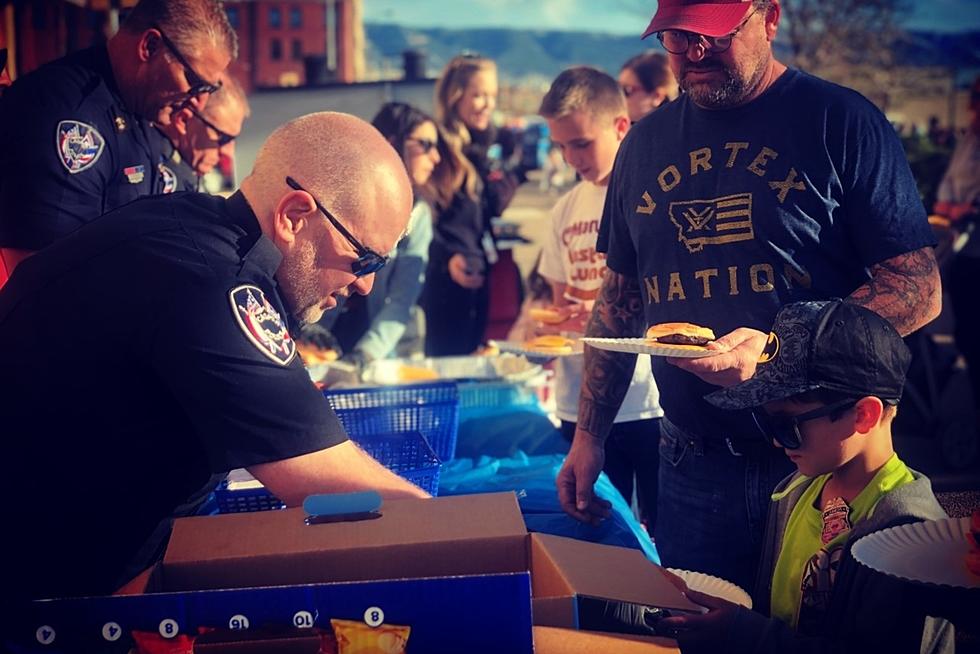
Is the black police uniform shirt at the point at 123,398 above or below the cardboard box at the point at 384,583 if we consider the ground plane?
above

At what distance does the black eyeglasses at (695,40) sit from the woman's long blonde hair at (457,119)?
3.23 meters

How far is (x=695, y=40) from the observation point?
2605 millimetres

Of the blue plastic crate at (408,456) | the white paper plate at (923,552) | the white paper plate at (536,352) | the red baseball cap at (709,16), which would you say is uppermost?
the red baseball cap at (709,16)

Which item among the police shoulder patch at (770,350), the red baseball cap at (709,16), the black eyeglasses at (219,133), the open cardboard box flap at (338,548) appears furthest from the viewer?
the black eyeglasses at (219,133)

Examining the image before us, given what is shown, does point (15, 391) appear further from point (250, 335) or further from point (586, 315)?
point (586, 315)

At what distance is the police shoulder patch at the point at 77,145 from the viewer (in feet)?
11.0

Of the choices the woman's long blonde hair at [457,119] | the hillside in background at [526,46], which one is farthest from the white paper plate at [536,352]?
the hillside in background at [526,46]

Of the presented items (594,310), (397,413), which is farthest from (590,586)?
(397,413)

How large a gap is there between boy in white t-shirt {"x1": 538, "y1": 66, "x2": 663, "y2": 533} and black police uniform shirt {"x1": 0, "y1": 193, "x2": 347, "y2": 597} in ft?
6.75

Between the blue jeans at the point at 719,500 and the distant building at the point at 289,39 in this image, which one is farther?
the distant building at the point at 289,39

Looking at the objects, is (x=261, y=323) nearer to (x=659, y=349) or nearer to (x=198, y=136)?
(x=659, y=349)

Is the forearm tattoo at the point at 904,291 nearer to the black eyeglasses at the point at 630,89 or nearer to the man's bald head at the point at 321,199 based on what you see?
the man's bald head at the point at 321,199

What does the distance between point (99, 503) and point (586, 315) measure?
243 centimetres

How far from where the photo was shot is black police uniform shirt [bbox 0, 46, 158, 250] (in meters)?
3.31
